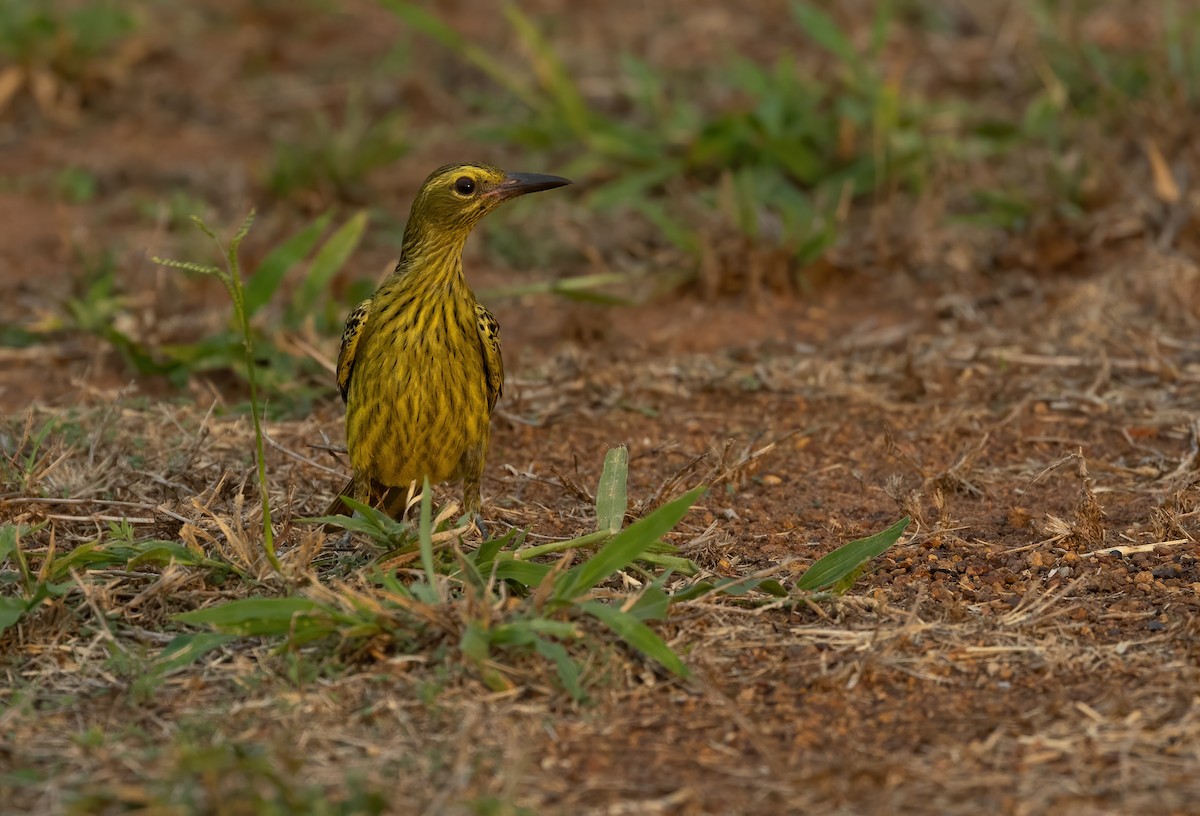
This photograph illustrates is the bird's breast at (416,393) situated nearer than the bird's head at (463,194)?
Yes

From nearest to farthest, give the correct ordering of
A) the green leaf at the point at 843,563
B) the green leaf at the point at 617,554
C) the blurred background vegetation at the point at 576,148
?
the green leaf at the point at 617,554 < the green leaf at the point at 843,563 < the blurred background vegetation at the point at 576,148

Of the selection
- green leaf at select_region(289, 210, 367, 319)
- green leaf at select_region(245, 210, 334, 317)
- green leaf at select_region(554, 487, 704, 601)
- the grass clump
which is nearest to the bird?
the grass clump

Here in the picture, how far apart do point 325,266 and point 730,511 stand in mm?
2472

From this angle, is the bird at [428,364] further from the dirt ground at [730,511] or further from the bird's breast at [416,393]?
the dirt ground at [730,511]

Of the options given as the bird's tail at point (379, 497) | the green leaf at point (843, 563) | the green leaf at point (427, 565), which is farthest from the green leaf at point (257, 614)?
the green leaf at point (843, 563)

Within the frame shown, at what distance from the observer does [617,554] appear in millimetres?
4484

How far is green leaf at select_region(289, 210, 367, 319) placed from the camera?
7215 mm

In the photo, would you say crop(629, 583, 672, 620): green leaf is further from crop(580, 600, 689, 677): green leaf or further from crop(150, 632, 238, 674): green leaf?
crop(150, 632, 238, 674): green leaf

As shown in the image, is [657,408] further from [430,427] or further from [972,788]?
[972,788]

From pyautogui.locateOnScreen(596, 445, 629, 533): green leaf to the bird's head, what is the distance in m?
1.09

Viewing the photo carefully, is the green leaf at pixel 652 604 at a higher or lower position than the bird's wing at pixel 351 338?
lower

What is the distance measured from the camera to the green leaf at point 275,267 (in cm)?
702

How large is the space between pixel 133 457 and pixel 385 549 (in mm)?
1440

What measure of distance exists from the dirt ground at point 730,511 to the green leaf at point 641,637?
96 millimetres
